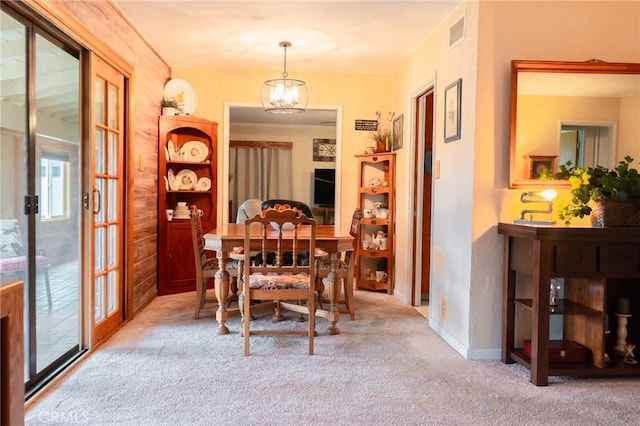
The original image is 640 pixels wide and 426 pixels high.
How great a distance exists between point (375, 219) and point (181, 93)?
2519 mm

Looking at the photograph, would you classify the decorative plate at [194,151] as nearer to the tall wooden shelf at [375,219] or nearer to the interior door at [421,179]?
the tall wooden shelf at [375,219]

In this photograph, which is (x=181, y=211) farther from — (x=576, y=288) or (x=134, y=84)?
(x=576, y=288)

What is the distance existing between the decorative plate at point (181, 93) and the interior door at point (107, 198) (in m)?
1.28

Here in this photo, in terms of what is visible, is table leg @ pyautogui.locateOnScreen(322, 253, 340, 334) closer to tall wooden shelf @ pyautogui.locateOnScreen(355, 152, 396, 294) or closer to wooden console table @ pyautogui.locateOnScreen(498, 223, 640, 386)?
wooden console table @ pyautogui.locateOnScreen(498, 223, 640, 386)

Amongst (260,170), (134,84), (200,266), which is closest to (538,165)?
(200,266)

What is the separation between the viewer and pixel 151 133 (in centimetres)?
430

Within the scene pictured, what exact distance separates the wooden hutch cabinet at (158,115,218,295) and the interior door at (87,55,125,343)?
3.35 ft

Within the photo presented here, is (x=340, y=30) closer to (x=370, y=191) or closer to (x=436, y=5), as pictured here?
(x=436, y=5)

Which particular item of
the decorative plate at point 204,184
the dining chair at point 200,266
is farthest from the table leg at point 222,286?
the decorative plate at point 204,184

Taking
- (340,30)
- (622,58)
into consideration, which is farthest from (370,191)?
(622,58)

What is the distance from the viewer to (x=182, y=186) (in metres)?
4.80

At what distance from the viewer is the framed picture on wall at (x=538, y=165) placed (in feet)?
9.39

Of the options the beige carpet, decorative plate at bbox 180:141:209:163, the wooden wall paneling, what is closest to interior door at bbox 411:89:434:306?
the beige carpet

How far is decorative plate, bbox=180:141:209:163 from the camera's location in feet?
15.9
